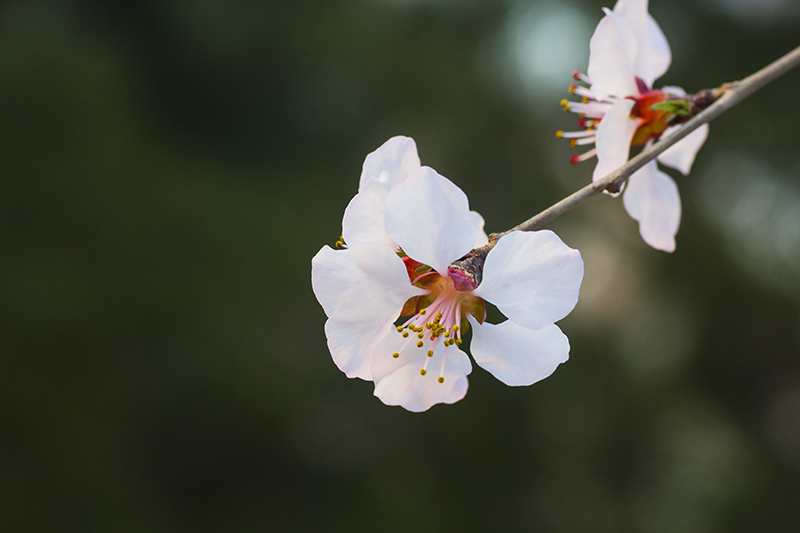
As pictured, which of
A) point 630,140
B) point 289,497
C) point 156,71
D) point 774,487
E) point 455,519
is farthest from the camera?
point 156,71

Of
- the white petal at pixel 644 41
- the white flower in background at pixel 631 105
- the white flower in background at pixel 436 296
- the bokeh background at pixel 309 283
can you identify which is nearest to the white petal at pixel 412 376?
the white flower in background at pixel 436 296

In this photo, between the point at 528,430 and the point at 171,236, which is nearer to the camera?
the point at 171,236

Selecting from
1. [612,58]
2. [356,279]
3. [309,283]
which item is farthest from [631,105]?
[309,283]

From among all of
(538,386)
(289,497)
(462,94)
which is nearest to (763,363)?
(538,386)

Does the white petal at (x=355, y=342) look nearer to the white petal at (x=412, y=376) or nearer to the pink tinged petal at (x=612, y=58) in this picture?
the white petal at (x=412, y=376)

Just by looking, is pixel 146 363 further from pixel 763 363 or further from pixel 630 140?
pixel 763 363

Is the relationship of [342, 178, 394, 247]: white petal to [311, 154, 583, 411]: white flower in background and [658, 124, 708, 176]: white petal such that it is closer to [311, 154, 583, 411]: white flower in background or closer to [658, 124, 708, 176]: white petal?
[311, 154, 583, 411]: white flower in background

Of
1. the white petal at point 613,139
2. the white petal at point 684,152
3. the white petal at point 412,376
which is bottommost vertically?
the white petal at point 412,376

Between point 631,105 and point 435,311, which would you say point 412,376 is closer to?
point 435,311
